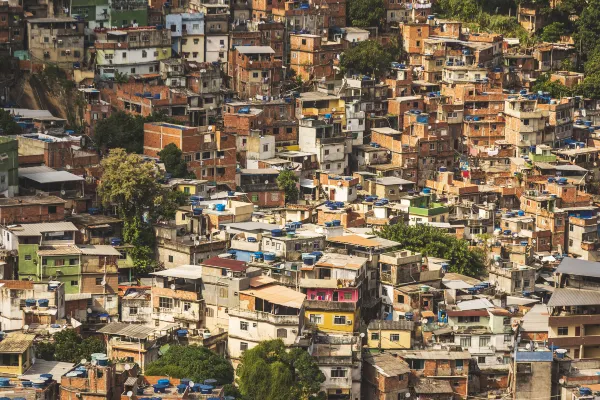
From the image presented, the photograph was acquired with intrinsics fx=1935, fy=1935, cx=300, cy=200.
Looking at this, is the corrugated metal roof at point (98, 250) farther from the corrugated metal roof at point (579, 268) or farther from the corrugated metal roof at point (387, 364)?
the corrugated metal roof at point (579, 268)

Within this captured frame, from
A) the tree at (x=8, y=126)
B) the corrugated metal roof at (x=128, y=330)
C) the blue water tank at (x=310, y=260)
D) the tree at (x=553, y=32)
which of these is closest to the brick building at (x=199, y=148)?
the tree at (x=8, y=126)

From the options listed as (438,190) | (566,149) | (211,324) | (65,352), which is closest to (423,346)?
(211,324)

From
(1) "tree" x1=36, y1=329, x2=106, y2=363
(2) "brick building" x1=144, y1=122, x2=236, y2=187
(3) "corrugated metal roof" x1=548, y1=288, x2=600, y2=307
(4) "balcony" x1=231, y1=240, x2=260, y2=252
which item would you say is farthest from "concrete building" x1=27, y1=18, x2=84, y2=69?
(3) "corrugated metal roof" x1=548, y1=288, x2=600, y2=307

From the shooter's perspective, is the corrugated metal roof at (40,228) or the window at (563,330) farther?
the corrugated metal roof at (40,228)

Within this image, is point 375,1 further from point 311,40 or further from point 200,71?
point 200,71

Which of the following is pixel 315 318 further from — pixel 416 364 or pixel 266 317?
pixel 416 364

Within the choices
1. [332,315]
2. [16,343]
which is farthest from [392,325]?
[16,343]
